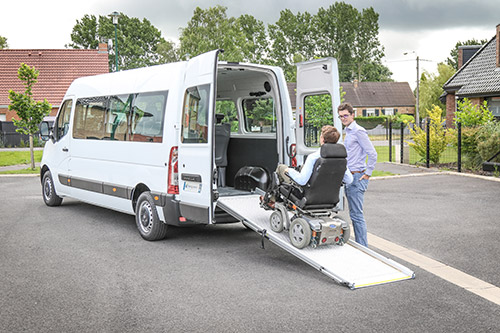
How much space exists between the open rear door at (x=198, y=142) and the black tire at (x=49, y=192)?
16.6 feet

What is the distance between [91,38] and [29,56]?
116 feet

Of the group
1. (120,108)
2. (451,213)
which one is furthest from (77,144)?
(451,213)

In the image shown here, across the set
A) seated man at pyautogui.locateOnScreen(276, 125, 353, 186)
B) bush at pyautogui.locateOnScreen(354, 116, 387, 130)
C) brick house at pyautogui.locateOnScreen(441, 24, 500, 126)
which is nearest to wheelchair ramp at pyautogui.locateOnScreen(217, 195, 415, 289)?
seated man at pyautogui.locateOnScreen(276, 125, 353, 186)

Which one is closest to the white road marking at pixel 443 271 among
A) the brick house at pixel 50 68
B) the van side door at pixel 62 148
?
the van side door at pixel 62 148

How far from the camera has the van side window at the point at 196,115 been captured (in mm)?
7238

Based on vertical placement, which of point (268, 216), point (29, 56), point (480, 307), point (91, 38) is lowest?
point (480, 307)

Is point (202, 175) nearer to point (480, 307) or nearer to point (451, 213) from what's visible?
point (480, 307)

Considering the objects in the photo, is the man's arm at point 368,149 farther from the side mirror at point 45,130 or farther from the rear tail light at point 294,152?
the side mirror at point 45,130

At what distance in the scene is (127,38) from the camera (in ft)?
250

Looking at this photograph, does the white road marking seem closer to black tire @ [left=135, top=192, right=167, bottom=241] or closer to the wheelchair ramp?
the wheelchair ramp

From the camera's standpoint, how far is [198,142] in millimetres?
7297

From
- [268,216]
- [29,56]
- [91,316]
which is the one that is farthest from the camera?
[29,56]

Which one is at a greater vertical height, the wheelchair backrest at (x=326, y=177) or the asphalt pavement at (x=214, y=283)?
the wheelchair backrest at (x=326, y=177)

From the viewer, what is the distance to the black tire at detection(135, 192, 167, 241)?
26.1 feet
